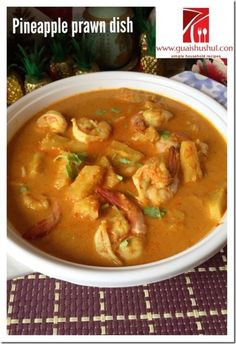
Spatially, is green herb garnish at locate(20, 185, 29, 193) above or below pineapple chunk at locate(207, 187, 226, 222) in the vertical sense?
above

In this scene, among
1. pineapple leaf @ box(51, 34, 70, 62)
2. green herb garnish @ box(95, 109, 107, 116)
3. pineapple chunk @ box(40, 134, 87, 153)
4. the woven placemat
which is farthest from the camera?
pineapple leaf @ box(51, 34, 70, 62)

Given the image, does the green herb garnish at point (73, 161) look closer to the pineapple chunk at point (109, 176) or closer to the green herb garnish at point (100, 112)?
the pineapple chunk at point (109, 176)

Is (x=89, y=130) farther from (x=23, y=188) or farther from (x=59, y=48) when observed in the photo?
(x=59, y=48)

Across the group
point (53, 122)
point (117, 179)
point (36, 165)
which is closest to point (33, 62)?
point (53, 122)

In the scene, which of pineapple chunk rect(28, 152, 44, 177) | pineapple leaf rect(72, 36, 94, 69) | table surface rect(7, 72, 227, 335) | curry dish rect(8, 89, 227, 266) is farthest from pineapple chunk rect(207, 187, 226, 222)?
pineapple leaf rect(72, 36, 94, 69)

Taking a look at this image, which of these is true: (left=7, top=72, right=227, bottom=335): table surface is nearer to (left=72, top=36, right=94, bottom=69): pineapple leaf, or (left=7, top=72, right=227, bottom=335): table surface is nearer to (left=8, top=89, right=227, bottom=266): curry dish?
(left=8, top=89, right=227, bottom=266): curry dish
